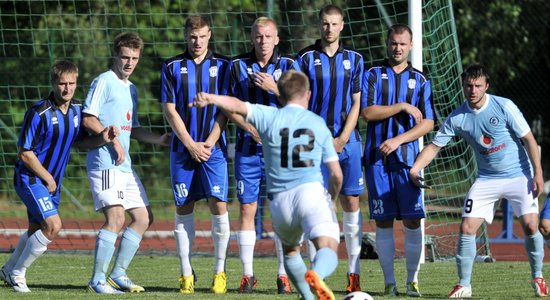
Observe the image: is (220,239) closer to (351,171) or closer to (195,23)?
(351,171)

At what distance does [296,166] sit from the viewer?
712 cm

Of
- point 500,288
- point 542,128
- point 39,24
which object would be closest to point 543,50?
point 542,128

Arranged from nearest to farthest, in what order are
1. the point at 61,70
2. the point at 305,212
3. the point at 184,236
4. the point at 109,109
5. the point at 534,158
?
the point at 305,212 < the point at 534,158 < the point at 61,70 < the point at 109,109 < the point at 184,236

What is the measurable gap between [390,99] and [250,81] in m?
1.22

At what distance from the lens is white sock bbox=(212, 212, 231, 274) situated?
8953mm

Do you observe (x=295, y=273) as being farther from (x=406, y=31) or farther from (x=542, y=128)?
(x=542, y=128)

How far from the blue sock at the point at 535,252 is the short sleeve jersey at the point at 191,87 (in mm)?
2783

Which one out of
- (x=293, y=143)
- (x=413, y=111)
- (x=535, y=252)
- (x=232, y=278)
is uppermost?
(x=413, y=111)

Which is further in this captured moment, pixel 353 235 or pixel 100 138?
pixel 353 235

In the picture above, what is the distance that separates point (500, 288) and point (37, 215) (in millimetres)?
4139

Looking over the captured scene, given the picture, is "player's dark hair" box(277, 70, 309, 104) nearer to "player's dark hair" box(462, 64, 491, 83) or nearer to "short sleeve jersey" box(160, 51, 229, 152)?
"short sleeve jersey" box(160, 51, 229, 152)

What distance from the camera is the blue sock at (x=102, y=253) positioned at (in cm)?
881

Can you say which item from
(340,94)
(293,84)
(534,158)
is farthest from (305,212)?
(534,158)

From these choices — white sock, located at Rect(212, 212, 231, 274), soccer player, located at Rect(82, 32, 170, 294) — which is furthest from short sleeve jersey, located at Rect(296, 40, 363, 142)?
soccer player, located at Rect(82, 32, 170, 294)
